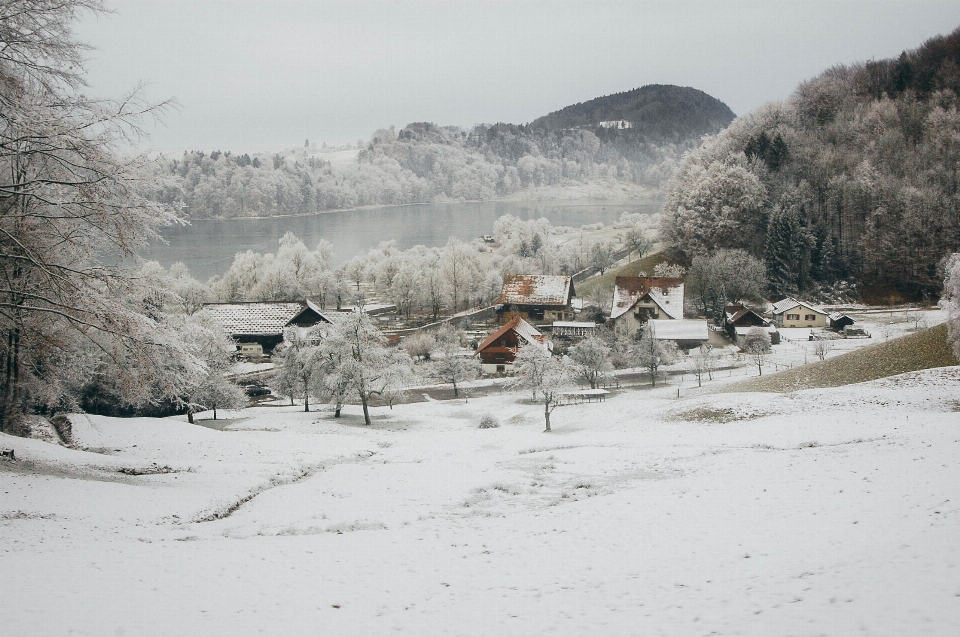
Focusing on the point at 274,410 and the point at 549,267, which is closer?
the point at 274,410

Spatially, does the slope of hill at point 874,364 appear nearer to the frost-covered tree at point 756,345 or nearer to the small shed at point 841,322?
the frost-covered tree at point 756,345

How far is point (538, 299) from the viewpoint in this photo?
6419 cm

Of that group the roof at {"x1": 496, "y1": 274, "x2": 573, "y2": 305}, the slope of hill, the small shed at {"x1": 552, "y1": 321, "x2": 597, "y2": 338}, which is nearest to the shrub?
the slope of hill

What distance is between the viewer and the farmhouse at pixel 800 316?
181ft

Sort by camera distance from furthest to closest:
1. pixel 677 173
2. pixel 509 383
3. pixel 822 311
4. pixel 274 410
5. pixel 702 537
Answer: pixel 677 173, pixel 822 311, pixel 509 383, pixel 274 410, pixel 702 537

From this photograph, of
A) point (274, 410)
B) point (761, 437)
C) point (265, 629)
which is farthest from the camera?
point (274, 410)

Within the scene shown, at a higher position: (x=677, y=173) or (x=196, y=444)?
(x=677, y=173)

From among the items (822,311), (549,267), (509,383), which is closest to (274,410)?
(509,383)

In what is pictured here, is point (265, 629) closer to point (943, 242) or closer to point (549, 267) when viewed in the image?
point (943, 242)

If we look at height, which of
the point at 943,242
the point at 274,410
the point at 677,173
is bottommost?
the point at 274,410

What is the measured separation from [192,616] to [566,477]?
35.8 feet

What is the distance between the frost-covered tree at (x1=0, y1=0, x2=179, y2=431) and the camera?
11773 mm

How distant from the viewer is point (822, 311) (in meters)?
56.8

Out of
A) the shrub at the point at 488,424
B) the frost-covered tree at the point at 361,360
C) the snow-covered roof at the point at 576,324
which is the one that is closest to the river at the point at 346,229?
the snow-covered roof at the point at 576,324
